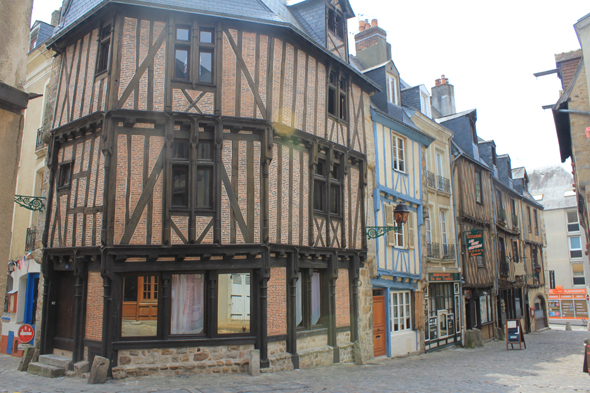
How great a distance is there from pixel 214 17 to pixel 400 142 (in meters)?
7.48

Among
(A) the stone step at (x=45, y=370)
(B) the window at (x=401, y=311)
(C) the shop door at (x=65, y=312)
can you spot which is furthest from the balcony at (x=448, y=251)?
(A) the stone step at (x=45, y=370)

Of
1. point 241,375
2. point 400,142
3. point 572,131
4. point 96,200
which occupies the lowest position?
point 241,375

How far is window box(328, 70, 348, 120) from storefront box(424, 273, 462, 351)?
21.1 feet

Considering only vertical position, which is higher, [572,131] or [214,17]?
[214,17]

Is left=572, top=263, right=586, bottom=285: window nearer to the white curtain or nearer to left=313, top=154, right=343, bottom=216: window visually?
left=313, top=154, right=343, bottom=216: window

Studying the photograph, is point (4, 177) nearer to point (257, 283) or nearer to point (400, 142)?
point (257, 283)

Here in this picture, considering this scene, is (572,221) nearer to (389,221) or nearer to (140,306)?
(389,221)

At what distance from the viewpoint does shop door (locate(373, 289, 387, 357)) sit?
12.1 m

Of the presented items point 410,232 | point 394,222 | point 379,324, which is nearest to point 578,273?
point 410,232

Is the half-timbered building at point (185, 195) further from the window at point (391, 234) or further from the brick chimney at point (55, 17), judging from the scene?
the brick chimney at point (55, 17)

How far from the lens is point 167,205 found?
8.36 meters

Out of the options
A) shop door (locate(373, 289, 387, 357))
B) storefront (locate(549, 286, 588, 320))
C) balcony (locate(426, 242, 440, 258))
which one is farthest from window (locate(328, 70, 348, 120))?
storefront (locate(549, 286, 588, 320))

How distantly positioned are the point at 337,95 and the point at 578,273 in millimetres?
32318

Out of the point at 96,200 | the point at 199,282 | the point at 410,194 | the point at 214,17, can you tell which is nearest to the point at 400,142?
the point at 410,194
